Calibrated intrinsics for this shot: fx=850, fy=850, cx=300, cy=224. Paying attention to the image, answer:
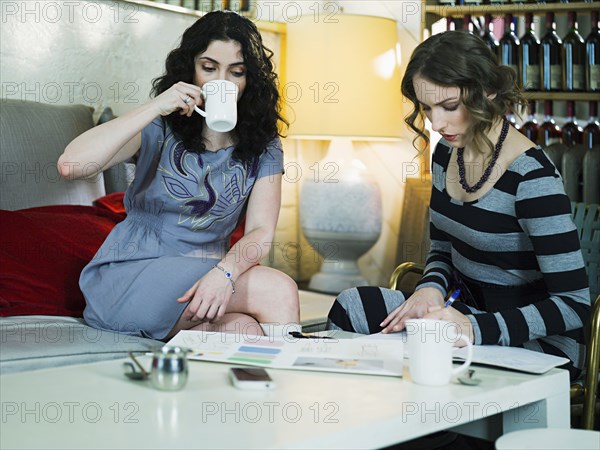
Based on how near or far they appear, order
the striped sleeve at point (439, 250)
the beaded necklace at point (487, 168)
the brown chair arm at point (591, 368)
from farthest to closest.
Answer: the striped sleeve at point (439, 250)
the beaded necklace at point (487, 168)
the brown chair arm at point (591, 368)

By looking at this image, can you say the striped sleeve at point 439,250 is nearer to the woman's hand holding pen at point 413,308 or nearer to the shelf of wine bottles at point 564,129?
the woman's hand holding pen at point 413,308

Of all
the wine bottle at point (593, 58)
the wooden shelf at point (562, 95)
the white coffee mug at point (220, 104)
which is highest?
the wine bottle at point (593, 58)

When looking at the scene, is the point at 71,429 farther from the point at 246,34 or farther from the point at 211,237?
the point at 246,34

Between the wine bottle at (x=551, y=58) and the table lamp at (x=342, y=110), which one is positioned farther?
the table lamp at (x=342, y=110)

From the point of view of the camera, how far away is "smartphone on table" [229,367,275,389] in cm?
127

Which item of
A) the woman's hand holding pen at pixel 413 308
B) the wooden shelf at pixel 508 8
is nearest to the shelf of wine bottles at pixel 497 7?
the wooden shelf at pixel 508 8

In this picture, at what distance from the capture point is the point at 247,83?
207cm

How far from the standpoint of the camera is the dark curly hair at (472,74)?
1.77 metres

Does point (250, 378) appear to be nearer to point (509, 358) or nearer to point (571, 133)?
point (509, 358)

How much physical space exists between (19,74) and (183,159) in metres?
1.06

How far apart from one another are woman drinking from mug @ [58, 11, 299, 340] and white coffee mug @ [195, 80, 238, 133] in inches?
2.9

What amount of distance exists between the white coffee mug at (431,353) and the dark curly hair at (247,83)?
84cm

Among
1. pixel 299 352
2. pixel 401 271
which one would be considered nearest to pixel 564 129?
pixel 401 271

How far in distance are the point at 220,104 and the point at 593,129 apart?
221 cm
